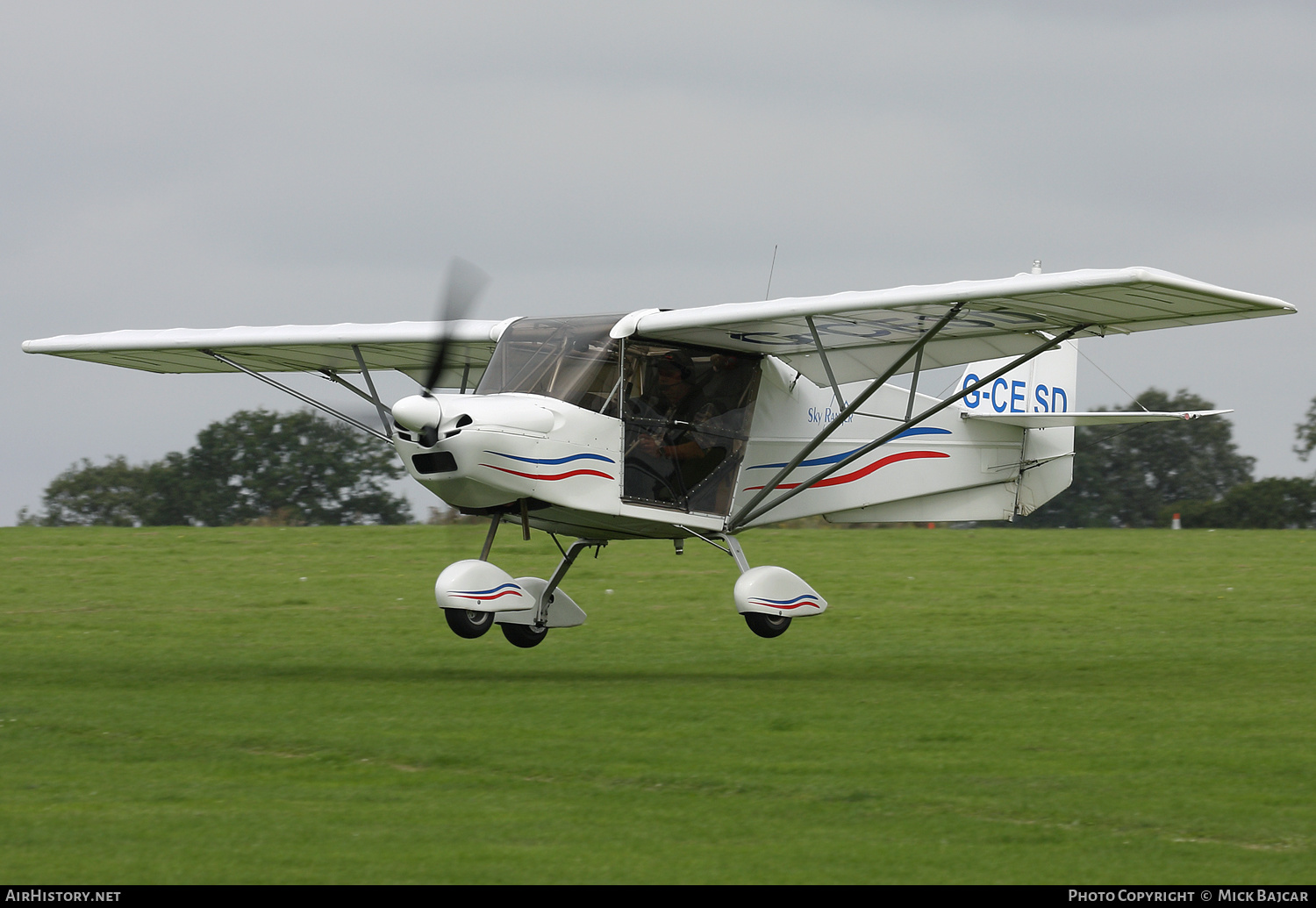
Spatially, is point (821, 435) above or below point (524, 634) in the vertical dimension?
above

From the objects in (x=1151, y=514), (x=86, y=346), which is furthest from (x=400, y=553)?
(x=1151, y=514)

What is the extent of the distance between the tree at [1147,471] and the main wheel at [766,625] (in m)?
56.8

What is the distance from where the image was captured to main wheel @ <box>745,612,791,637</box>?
47.0ft

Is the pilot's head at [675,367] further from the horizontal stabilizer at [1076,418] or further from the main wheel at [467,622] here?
the horizontal stabilizer at [1076,418]

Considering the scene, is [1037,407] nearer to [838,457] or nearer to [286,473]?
[838,457]

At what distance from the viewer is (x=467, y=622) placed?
46.3ft

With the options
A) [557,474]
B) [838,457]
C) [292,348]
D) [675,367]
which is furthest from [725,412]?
[292,348]

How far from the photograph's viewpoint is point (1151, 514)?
74.3m

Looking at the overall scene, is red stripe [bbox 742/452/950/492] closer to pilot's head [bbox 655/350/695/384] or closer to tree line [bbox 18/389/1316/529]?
pilot's head [bbox 655/350/695/384]

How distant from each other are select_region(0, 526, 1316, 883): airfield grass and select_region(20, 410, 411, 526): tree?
115 feet

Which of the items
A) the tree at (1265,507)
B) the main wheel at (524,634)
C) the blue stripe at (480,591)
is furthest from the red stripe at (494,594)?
the tree at (1265,507)

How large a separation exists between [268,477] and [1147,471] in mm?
44605

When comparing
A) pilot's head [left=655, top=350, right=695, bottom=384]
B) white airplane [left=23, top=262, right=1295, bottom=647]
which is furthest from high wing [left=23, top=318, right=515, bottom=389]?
pilot's head [left=655, top=350, right=695, bottom=384]

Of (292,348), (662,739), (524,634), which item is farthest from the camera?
(292,348)
